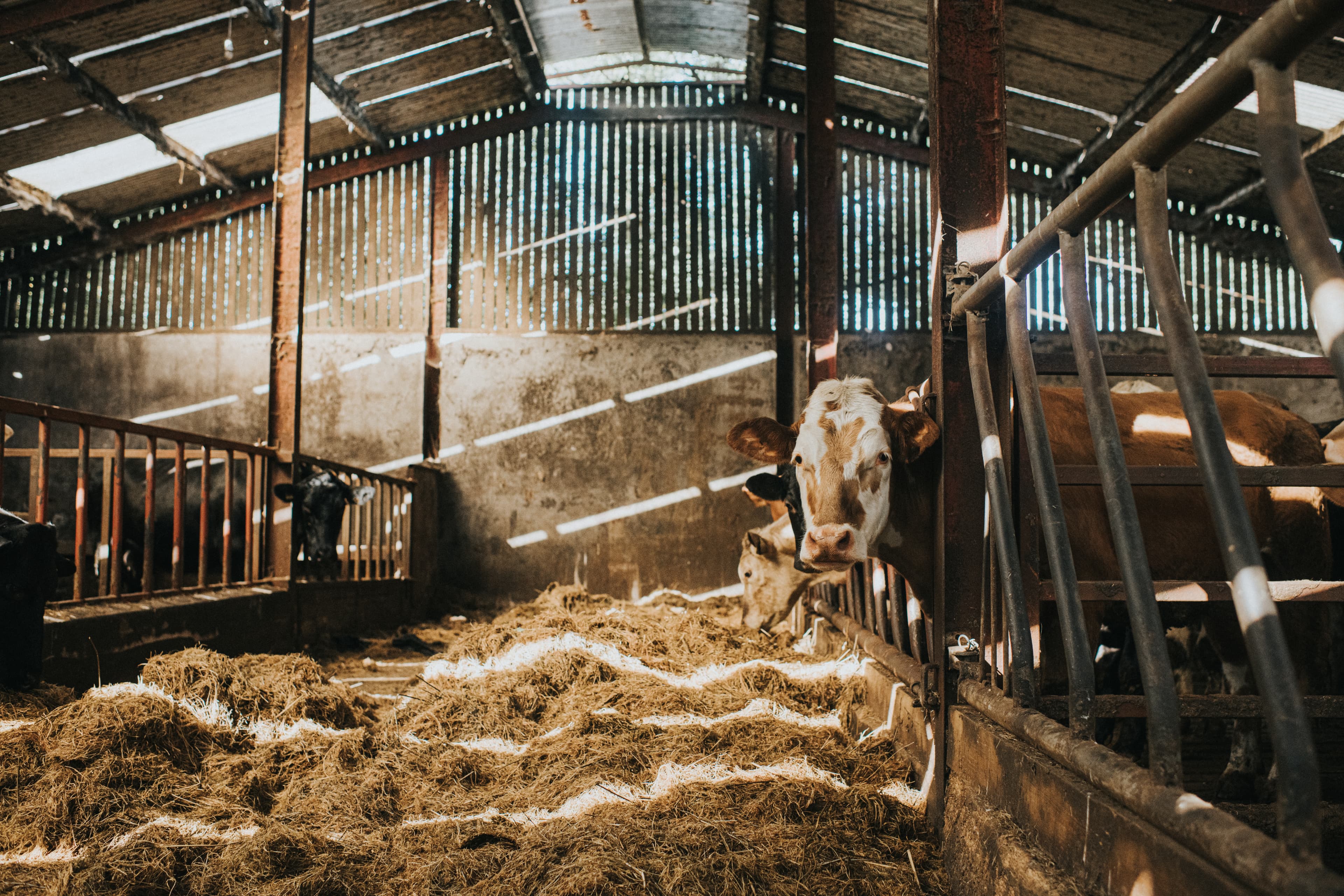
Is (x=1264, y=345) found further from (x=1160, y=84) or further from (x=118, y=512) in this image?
(x=118, y=512)

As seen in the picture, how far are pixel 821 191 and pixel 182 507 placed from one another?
5630 millimetres

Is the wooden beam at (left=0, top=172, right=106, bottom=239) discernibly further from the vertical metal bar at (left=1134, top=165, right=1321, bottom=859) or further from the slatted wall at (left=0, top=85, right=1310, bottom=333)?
the vertical metal bar at (left=1134, top=165, right=1321, bottom=859)

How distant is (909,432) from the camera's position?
9.41ft

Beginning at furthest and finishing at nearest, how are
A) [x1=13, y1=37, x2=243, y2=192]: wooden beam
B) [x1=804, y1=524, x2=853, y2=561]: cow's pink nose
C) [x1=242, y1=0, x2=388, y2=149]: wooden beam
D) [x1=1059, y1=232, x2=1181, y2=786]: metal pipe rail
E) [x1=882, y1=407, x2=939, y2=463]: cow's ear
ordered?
[x1=242, y1=0, x2=388, y2=149]: wooden beam → [x1=13, y1=37, x2=243, y2=192]: wooden beam → [x1=804, y1=524, x2=853, y2=561]: cow's pink nose → [x1=882, y1=407, x2=939, y2=463]: cow's ear → [x1=1059, y1=232, x2=1181, y2=786]: metal pipe rail

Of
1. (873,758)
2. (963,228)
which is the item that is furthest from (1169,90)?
(873,758)

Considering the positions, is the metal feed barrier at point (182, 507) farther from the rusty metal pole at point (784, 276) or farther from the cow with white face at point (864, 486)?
the rusty metal pole at point (784, 276)

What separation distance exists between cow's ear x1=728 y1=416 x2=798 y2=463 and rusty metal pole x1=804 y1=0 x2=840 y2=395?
3.86 meters

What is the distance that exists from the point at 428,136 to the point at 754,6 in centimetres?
471

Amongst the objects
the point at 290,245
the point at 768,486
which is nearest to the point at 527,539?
the point at 290,245

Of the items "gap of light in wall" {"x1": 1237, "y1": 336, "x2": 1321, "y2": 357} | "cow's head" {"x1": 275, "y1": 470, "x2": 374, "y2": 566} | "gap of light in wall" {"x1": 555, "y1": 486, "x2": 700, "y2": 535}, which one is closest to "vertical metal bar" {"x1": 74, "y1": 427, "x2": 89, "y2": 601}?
"cow's head" {"x1": 275, "y1": 470, "x2": 374, "y2": 566}

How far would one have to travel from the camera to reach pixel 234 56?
28.2 feet

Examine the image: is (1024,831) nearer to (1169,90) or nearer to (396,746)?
(396,746)

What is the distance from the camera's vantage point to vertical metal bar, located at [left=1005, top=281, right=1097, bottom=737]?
158 cm

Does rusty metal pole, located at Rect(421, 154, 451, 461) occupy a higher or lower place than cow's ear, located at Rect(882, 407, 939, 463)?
higher
